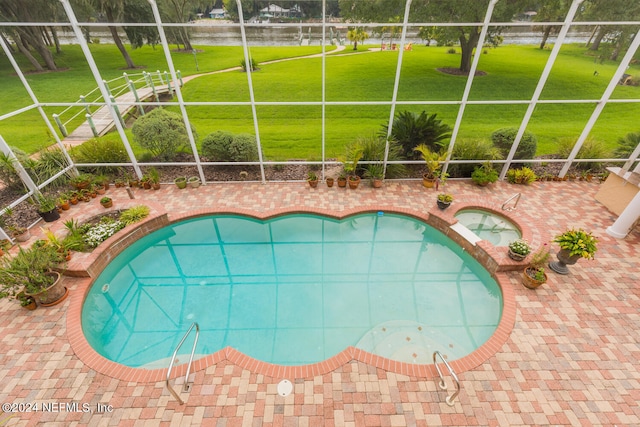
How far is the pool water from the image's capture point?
7457 millimetres

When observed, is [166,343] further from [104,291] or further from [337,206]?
[337,206]

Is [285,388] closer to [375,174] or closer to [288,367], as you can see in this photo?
[288,367]

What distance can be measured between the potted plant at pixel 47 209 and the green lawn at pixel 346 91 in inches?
224

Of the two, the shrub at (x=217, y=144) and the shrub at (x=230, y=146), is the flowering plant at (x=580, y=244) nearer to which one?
the shrub at (x=230, y=146)

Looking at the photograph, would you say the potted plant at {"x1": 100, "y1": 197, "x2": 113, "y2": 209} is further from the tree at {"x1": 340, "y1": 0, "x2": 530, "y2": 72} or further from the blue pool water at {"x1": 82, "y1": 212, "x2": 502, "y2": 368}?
the tree at {"x1": 340, "y1": 0, "x2": 530, "y2": 72}

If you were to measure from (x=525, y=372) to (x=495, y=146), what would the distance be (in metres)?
7.96

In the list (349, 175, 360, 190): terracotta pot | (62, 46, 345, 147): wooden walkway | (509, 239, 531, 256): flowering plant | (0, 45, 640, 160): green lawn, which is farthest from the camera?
(0, 45, 640, 160): green lawn

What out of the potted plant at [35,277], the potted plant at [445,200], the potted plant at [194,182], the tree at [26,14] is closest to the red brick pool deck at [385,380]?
the potted plant at [35,277]

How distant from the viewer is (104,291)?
21.0ft

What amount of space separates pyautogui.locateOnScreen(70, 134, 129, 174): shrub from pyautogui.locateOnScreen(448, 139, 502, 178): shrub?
36.5 ft

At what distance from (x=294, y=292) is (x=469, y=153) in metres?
7.13

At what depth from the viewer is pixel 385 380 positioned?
4605 mm

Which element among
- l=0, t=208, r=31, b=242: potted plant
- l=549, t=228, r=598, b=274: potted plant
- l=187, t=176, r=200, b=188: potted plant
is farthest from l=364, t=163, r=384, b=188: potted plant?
l=0, t=208, r=31, b=242: potted plant

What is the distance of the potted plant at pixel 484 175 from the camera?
8961mm
